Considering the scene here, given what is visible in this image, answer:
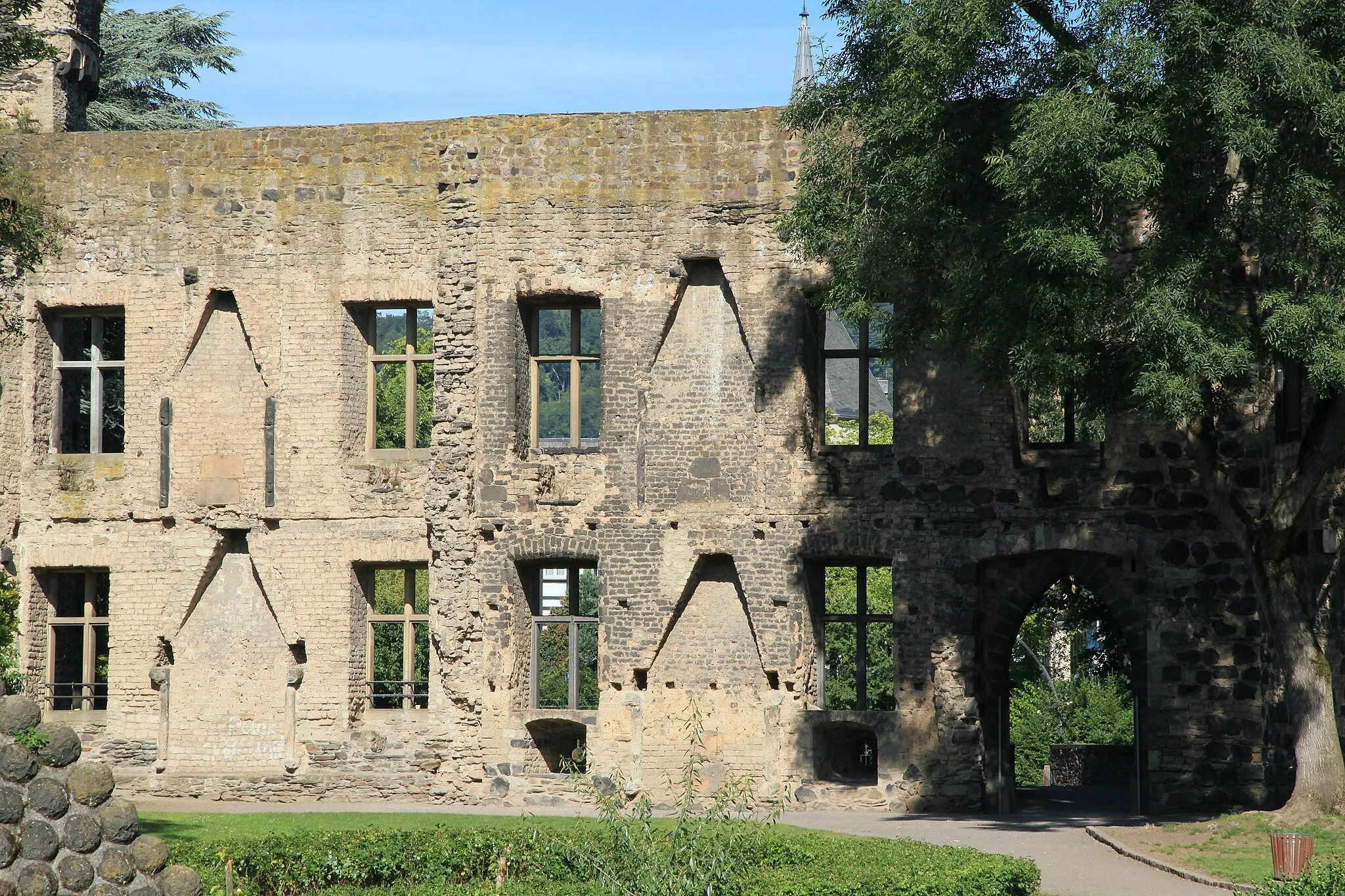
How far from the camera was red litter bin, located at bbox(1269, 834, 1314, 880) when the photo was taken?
40.4 feet

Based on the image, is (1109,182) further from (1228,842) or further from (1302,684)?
(1228,842)

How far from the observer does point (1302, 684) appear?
639 inches

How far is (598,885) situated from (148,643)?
36.1 ft

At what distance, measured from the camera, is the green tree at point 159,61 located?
32.1m

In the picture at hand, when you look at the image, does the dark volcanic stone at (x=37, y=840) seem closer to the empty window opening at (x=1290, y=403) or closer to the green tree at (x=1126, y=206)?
the green tree at (x=1126, y=206)

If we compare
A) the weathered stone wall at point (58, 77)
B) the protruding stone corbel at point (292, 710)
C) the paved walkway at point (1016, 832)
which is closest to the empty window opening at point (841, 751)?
the paved walkway at point (1016, 832)

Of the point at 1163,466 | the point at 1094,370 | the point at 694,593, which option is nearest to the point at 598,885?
the point at 1094,370

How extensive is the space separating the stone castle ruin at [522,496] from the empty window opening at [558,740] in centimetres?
4

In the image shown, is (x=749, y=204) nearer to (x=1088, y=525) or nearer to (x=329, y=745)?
(x=1088, y=525)

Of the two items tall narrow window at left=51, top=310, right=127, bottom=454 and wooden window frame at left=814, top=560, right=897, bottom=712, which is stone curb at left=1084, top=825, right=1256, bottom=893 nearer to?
wooden window frame at left=814, top=560, right=897, bottom=712

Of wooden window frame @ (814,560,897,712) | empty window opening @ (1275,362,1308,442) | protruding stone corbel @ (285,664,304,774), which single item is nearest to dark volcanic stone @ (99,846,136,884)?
protruding stone corbel @ (285,664,304,774)

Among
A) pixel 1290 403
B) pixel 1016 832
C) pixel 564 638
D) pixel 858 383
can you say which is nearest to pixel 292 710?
pixel 1016 832

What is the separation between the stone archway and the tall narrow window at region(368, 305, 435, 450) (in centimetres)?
709

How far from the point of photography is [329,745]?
68.2 feet
